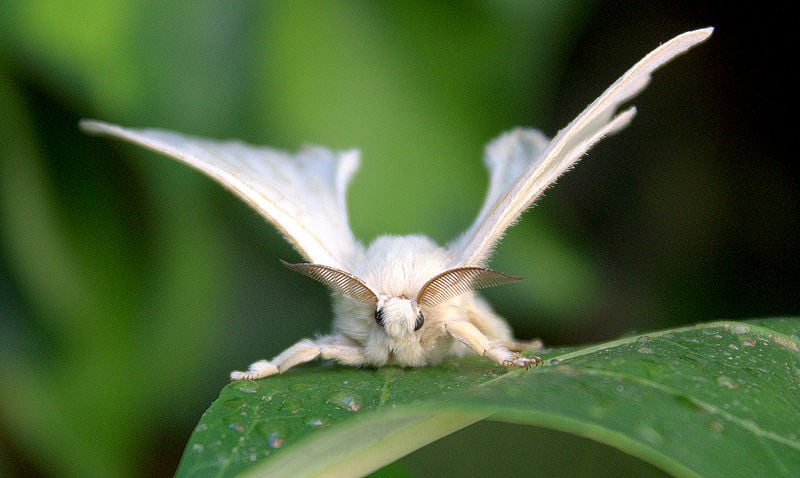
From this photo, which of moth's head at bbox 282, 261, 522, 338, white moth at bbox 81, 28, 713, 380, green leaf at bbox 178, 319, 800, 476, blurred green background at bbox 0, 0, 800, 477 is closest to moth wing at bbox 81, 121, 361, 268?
white moth at bbox 81, 28, 713, 380

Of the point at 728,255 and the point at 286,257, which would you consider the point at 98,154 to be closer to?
the point at 286,257

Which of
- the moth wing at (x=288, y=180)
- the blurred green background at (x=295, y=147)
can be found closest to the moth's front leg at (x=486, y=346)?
the moth wing at (x=288, y=180)

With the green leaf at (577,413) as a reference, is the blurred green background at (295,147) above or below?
above

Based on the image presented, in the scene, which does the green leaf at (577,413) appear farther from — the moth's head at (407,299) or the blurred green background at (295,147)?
the blurred green background at (295,147)

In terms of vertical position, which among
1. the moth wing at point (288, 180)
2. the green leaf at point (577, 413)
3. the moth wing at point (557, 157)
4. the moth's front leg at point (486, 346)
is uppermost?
the moth wing at point (288, 180)

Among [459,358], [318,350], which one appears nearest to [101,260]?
[318,350]

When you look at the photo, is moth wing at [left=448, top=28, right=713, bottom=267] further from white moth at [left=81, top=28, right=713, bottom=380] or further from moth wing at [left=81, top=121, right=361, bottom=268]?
moth wing at [left=81, top=121, right=361, bottom=268]

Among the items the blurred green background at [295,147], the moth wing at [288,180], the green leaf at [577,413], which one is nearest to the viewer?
the green leaf at [577,413]
